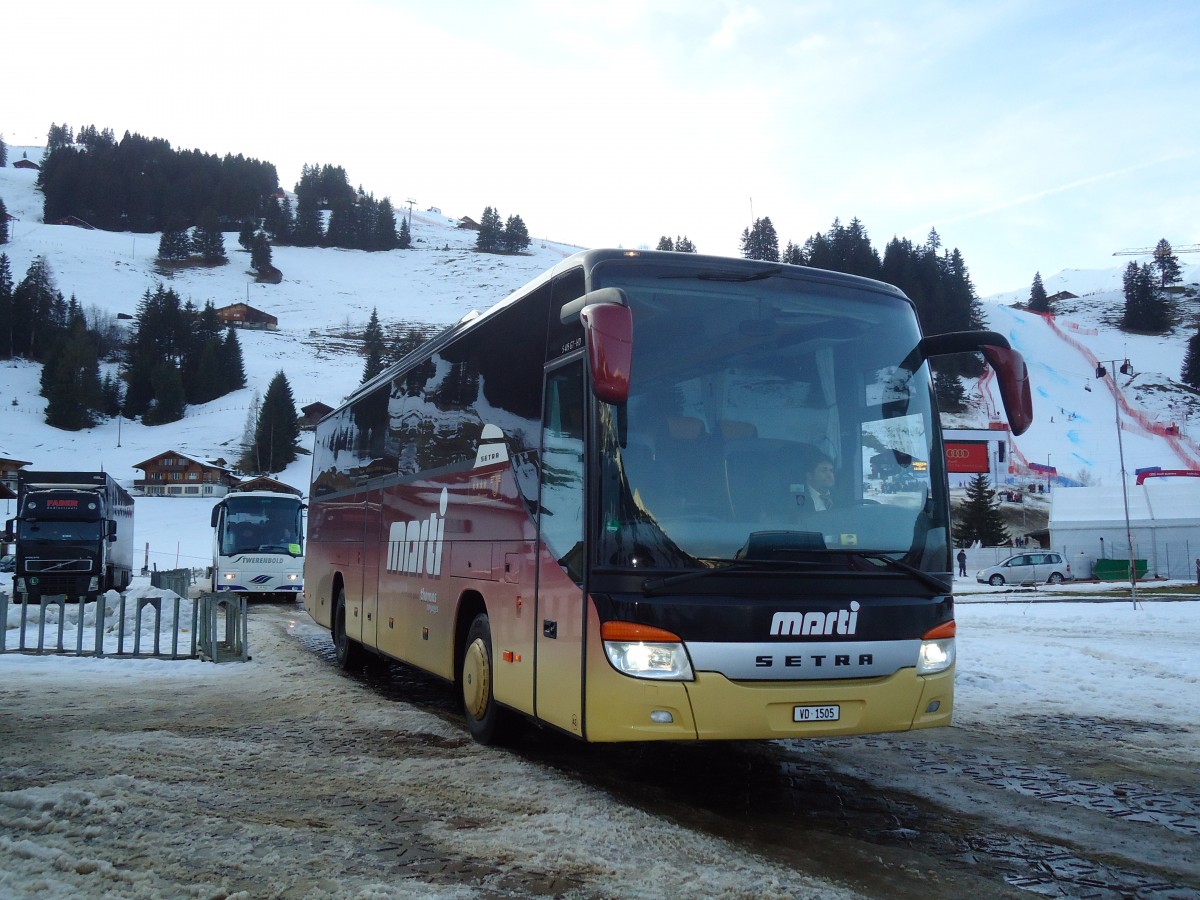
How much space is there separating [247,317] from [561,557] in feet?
516

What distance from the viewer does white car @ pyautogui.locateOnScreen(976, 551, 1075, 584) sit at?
147 feet

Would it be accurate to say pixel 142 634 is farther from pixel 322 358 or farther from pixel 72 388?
pixel 322 358

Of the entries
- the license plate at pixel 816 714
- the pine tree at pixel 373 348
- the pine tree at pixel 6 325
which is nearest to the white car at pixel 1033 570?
the license plate at pixel 816 714

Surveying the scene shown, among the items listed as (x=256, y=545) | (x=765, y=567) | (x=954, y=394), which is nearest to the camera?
(x=765, y=567)

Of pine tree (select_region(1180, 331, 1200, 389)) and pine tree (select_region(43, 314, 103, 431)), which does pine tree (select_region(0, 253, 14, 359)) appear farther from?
pine tree (select_region(1180, 331, 1200, 389))

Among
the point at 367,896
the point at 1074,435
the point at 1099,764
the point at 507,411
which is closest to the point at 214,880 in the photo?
the point at 367,896

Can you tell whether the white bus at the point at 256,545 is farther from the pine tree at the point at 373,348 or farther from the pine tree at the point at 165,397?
the pine tree at the point at 165,397

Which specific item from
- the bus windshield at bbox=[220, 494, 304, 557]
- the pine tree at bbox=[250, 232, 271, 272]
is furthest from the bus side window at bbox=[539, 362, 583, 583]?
the pine tree at bbox=[250, 232, 271, 272]

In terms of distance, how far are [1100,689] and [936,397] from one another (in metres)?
6.21

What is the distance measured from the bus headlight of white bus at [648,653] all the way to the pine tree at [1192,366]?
157002 millimetres

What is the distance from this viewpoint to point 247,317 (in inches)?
6043

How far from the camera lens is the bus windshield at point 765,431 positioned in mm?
5855

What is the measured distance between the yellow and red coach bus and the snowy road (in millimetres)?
566

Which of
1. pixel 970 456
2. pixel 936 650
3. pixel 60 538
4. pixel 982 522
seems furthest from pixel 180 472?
pixel 936 650
